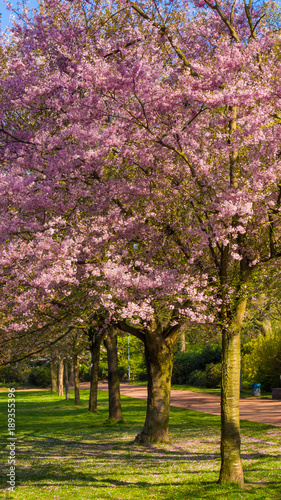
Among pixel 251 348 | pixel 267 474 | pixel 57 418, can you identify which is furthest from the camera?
pixel 251 348

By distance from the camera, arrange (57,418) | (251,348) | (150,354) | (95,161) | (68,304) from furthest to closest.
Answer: (251,348)
(57,418)
(150,354)
(68,304)
(95,161)

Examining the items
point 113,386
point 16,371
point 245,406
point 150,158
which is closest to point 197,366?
point 16,371

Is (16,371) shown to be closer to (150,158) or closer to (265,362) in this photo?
(265,362)

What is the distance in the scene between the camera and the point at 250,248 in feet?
34.2

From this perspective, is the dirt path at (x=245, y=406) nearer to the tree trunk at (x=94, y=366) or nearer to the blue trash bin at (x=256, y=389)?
the blue trash bin at (x=256, y=389)

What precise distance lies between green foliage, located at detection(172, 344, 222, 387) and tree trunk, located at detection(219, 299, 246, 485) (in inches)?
1085

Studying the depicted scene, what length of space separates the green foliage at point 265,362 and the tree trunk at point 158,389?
611 inches

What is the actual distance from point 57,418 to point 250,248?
2025cm

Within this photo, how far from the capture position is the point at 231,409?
989 centimetres

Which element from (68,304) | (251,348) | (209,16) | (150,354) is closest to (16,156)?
(68,304)

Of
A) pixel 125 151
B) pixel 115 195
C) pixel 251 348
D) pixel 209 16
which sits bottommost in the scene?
pixel 251 348

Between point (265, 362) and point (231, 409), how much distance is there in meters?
21.0

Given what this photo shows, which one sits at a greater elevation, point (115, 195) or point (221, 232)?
point (115, 195)

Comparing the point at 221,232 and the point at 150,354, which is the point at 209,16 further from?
the point at 150,354
